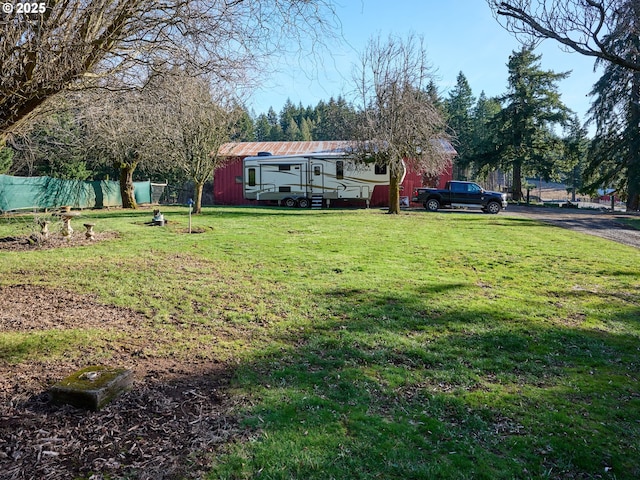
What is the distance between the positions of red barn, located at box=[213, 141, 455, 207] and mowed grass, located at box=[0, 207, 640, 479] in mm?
17268

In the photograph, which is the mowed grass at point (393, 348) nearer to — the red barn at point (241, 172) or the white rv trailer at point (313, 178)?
the white rv trailer at point (313, 178)

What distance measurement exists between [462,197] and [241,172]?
14.5m

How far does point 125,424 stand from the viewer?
274 cm

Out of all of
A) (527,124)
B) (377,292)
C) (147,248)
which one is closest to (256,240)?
(147,248)

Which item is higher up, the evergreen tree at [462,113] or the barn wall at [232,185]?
the evergreen tree at [462,113]

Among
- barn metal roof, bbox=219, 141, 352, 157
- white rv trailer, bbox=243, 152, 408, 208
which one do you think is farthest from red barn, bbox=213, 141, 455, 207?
white rv trailer, bbox=243, 152, 408, 208

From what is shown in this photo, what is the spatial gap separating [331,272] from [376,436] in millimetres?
4683

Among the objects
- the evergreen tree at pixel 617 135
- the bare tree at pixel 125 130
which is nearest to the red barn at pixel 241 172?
the bare tree at pixel 125 130

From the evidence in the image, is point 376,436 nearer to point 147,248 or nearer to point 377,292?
point 377,292

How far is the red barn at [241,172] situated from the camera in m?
26.2

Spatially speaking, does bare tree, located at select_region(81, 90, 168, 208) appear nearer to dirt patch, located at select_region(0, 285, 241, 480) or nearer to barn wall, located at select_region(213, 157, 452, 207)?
dirt patch, located at select_region(0, 285, 241, 480)

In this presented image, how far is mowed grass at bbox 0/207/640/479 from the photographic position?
2.47 metres

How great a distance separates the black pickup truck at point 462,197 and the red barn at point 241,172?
182cm

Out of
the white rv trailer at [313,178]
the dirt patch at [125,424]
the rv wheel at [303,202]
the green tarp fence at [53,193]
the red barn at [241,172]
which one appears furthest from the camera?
the red barn at [241,172]
